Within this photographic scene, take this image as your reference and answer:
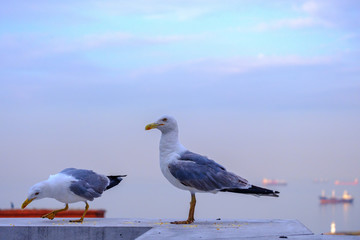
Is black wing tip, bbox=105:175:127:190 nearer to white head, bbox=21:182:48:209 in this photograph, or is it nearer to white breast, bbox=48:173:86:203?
white breast, bbox=48:173:86:203

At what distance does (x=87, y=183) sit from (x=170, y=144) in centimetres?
189

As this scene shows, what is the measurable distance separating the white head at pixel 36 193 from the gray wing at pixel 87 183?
544mm

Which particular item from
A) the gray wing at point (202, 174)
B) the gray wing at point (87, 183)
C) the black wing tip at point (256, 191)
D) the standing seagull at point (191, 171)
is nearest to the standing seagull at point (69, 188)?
the gray wing at point (87, 183)

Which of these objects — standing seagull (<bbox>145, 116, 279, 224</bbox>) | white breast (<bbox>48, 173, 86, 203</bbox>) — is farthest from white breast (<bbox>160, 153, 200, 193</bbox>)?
white breast (<bbox>48, 173, 86, 203</bbox>)

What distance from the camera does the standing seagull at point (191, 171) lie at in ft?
33.0

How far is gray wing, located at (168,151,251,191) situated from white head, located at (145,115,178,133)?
578 mm

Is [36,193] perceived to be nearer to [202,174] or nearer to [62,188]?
[62,188]

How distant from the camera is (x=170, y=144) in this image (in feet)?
34.2

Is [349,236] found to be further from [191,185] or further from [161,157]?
[161,157]

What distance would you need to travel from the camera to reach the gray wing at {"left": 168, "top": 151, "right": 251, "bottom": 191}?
395 inches

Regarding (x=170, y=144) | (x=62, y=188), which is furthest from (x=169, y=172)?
(x=62, y=188)

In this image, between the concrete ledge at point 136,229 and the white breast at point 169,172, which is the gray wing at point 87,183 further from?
the white breast at point 169,172

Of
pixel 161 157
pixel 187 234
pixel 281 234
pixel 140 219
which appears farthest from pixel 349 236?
pixel 140 219

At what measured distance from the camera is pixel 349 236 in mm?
8188
